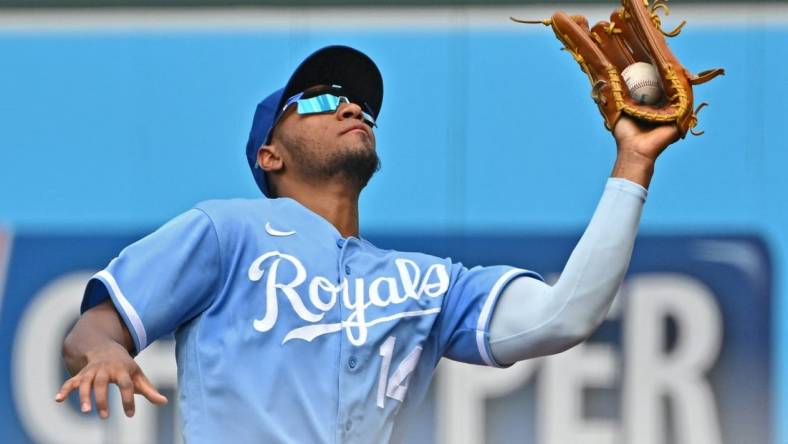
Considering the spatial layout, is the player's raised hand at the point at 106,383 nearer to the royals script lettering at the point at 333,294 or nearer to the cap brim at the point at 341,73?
the royals script lettering at the point at 333,294

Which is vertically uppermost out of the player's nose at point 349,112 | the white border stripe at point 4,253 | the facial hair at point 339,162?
the player's nose at point 349,112

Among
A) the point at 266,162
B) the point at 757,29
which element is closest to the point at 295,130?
the point at 266,162

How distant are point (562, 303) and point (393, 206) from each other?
360 cm

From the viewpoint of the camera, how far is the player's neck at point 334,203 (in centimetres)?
292

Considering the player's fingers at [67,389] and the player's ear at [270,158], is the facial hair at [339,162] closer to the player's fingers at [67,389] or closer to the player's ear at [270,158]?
the player's ear at [270,158]

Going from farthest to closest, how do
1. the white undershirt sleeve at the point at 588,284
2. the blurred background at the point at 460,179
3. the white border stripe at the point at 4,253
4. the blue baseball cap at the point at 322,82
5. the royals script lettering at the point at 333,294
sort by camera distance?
the white border stripe at the point at 4,253, the blurred background at the point at 460,179, the blue baseball cap at the point at 322,82, the royals script lettering at the point at 333,294, the white undershirt sleeve at the point at 588,284

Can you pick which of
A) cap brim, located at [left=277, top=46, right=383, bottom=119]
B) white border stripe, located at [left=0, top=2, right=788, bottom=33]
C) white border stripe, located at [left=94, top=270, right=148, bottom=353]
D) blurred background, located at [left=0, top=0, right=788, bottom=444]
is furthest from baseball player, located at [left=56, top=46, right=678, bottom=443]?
white border stripe, located at [left=0, top=2, right=788, bottom=33]

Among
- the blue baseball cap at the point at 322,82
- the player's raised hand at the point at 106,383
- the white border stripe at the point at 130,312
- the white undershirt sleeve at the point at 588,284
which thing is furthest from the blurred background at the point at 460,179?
the player's raised hand at the point at 106,383

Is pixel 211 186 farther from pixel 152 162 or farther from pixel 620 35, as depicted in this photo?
pixel 620 35

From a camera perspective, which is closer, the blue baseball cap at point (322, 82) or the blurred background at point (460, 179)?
the blue baseball cap at point (322, 82)

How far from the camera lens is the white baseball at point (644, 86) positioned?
2.62 metres

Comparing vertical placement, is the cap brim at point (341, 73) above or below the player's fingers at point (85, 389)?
above

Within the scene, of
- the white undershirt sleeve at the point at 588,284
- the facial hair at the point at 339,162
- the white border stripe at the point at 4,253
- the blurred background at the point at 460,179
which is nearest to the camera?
the white undershirt sleeve at the point at 588,284

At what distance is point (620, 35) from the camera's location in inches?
107
